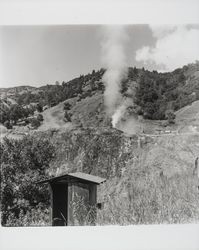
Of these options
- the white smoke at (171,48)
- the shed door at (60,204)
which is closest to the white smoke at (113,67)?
the white smoke at (171,48)

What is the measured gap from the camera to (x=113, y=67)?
6883 mm

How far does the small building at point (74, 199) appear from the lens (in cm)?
666

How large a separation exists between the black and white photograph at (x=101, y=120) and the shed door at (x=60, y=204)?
13mm

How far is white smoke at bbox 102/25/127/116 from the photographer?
6836 millimetres

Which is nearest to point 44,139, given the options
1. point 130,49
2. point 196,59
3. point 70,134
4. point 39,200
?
point 70,134

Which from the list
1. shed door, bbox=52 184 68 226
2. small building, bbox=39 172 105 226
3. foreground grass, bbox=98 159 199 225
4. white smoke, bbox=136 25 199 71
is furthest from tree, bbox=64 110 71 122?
white smoke, bbox=136 25 199 71

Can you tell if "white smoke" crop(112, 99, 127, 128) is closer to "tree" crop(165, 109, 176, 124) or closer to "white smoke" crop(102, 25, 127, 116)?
"white smoke" crop(102, 25, 127, 116)

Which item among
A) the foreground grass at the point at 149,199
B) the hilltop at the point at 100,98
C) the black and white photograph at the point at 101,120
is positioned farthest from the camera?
the hilltop at the point at 100,98

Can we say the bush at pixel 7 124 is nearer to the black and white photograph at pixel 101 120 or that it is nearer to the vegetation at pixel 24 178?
the black and white photograph at pixel 101 120

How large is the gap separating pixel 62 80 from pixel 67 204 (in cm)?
155

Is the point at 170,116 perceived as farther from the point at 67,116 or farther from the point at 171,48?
the point at 67,116

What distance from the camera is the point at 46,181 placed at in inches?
273

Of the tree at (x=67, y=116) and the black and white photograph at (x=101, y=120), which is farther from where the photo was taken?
the tree at (x=67, y=116)

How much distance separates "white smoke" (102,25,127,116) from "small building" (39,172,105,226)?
91 centimetres
